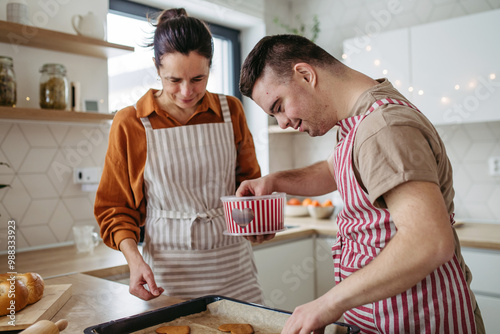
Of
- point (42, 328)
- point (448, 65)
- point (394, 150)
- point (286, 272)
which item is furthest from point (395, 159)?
point (448, 65)

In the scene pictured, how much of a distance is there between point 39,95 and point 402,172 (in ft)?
5.99

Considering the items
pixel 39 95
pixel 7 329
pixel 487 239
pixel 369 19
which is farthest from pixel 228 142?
pixel 369 19

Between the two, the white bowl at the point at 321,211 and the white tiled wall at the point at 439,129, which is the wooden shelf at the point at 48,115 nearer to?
the white bowl at the point at 321,211

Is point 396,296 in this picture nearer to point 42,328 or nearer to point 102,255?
point 42,328

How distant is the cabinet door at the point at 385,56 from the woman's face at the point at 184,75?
1.60 meters

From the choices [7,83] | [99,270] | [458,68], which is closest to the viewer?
[99,270]

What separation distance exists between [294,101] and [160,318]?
580 mm

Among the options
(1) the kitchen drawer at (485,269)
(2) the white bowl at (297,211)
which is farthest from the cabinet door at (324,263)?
(1) the kitchen drawer at (485,269)

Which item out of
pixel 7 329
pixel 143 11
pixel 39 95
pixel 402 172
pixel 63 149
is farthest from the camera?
pixel 143 11

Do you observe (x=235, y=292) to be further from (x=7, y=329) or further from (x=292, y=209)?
(x=292, y=209)

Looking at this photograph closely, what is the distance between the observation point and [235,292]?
60.7 inches

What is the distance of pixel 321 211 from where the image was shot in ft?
9.93

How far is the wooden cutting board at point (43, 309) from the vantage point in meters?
1.03

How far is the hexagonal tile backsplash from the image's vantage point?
214 cm
